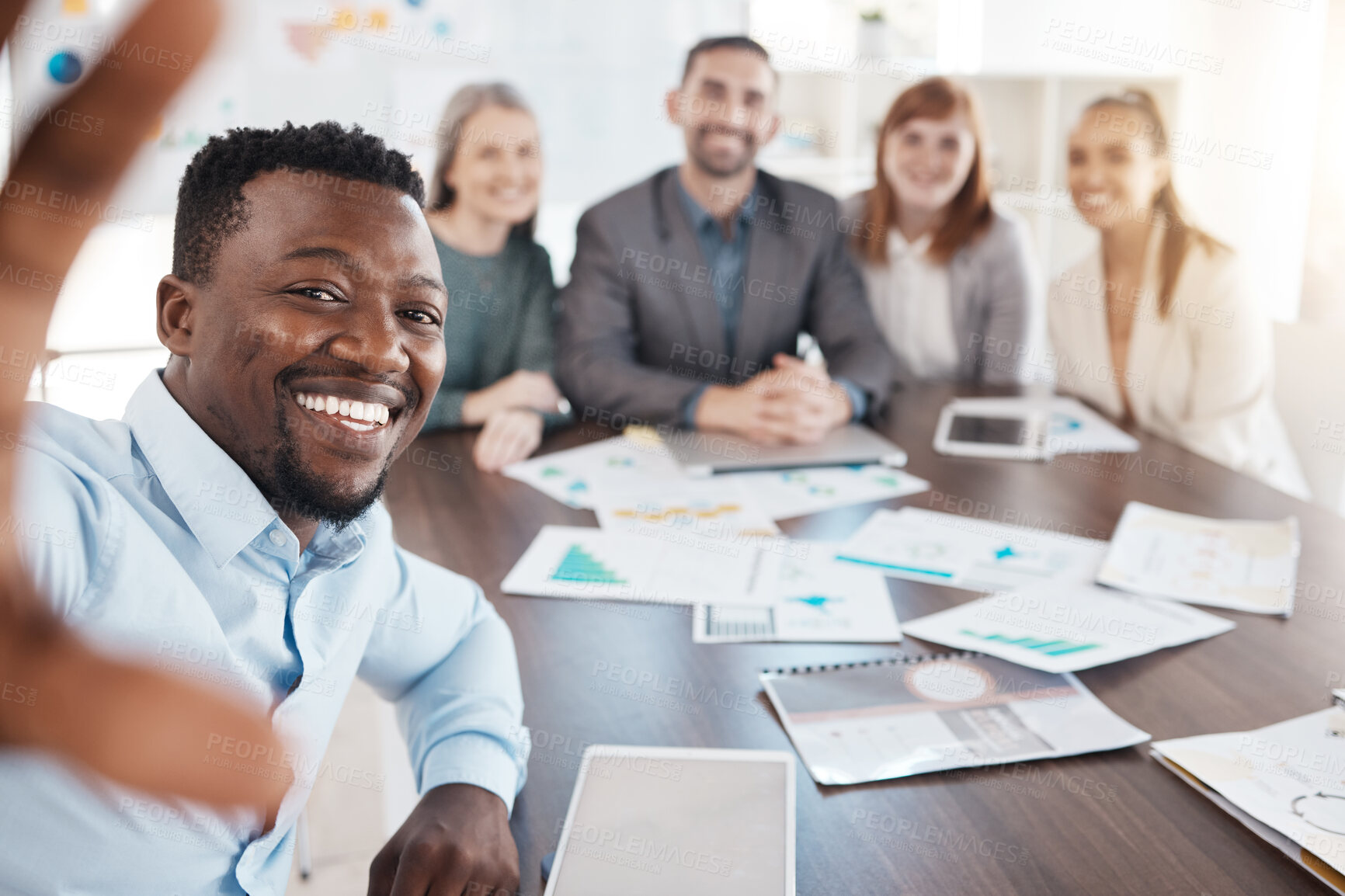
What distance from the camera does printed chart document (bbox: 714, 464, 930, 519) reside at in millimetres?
1590

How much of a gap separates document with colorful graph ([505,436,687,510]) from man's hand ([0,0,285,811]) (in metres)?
1.38

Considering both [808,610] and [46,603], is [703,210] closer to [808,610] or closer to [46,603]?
[808,610]

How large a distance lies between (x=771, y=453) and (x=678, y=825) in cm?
104

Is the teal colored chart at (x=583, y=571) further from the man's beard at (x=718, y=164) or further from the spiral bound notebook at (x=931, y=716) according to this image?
the man's beard at (x=718, y=164)

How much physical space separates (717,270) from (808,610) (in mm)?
1287

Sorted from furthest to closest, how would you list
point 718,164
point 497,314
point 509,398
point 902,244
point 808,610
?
point 902,244 < point 718,164 < point 497,314 < point 509,398 < point 808,610

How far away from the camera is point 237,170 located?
0.73m

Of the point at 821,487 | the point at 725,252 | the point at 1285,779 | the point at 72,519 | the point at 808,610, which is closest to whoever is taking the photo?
the point at 72,519

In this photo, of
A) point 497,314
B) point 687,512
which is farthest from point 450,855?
point 497,314

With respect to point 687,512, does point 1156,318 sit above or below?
above

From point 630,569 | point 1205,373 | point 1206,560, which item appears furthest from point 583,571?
point 1205,373

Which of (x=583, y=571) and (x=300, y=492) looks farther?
(x=583, y=571)

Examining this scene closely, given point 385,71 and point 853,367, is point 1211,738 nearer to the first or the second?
point 853,367

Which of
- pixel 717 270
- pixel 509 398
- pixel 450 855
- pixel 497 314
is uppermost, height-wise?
pixel 717 270
